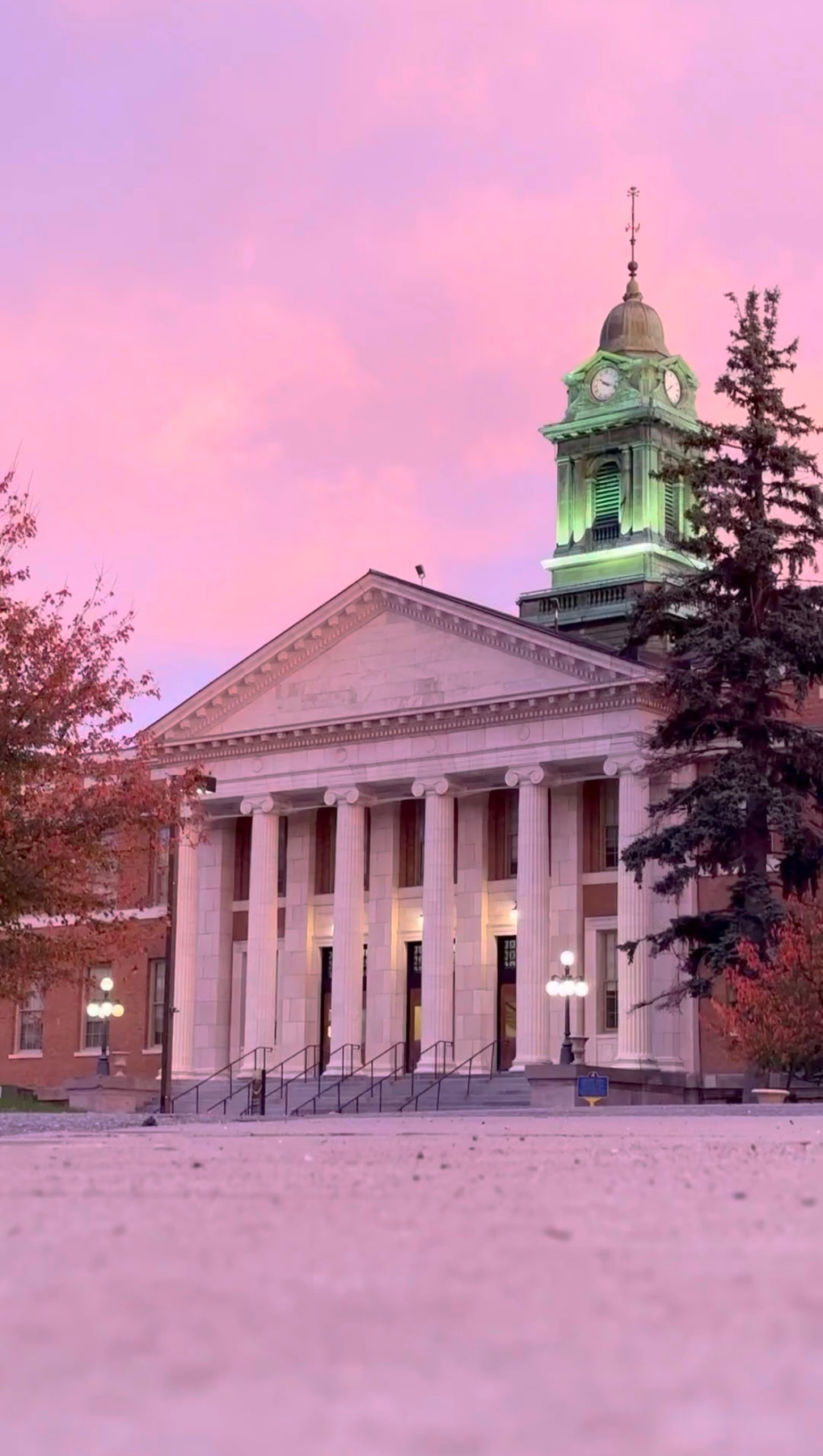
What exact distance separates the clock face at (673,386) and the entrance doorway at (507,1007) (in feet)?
98.6

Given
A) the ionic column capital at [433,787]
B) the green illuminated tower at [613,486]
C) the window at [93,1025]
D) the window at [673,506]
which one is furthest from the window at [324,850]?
the window at [673,506]

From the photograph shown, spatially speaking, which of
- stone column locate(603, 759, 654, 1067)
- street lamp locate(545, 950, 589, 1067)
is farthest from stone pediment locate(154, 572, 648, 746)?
street lamp locate(545, 950, 589, 1067)

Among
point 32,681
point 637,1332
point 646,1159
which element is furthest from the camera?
point 32,681

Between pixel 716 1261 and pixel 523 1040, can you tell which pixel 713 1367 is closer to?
pixel 716 1261

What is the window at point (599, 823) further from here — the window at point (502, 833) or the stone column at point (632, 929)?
the stone column at point (632, 929)

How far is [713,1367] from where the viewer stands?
2.58 metres

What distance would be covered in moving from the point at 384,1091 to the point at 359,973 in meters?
5.39

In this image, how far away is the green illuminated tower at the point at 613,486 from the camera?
252 ft

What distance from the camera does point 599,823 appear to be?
2258 inches

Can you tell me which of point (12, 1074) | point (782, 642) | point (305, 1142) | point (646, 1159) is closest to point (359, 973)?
point (12, 1074)

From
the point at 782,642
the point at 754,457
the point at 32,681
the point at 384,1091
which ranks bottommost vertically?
the point at 384,1091

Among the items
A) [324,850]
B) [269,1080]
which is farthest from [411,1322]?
[324,850]

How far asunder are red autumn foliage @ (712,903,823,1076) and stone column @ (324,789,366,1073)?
70.5 feet

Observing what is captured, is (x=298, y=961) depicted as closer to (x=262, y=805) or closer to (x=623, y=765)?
(x=262, y=805)
